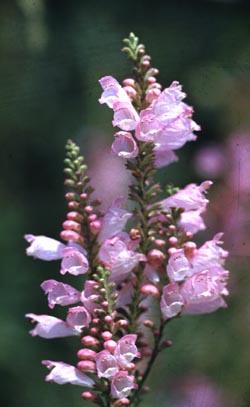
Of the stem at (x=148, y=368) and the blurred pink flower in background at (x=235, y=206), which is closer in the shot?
the stem at (x=148, y=368)

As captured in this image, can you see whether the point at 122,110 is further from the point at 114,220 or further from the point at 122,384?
the point at 122,384

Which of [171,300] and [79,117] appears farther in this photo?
[79,117]

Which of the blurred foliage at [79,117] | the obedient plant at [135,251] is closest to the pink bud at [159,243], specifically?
the obedient plant at [135,251]

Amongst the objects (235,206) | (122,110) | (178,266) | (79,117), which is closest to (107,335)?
(178,266)

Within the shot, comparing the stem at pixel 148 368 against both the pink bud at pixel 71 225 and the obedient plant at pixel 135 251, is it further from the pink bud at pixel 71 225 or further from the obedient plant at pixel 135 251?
the pink bud at pixel 71 225

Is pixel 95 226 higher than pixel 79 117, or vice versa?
pixel 95 226

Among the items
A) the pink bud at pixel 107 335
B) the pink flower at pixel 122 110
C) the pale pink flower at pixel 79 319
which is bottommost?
the pale pink flower at pixel 79 319

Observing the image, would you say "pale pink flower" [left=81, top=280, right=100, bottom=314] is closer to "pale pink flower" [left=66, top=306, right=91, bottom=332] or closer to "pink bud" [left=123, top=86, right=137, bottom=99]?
"pale pink flower" [left=66, top=306, right=91, bottom=332]
